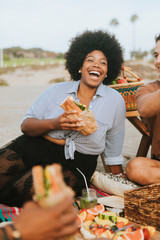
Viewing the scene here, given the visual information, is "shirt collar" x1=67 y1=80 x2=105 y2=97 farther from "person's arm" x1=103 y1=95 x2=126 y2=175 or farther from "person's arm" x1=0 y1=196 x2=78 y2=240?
"person's arm" x1=0 y1=196 x2=78 y2=240

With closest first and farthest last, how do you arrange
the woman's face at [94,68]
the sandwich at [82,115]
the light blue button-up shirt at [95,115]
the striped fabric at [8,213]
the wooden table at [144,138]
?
the striped fabric at [8,213], the sandwich at [82,115], the light blue button-up shirt at [95,115], the woman's face at [94,68], the wooden table at [144,138]

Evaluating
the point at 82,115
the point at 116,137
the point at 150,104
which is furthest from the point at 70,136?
the point at 150,104

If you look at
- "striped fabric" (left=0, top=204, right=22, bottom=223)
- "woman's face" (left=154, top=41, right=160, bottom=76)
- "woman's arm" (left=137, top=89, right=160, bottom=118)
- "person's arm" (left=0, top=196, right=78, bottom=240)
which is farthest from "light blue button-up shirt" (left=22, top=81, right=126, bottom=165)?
"person's arm" (left=0, top=196, right=78, bottom=240)

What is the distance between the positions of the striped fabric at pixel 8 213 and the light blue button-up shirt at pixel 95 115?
79 cm

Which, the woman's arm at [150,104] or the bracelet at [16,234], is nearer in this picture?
the bracelet at [16,234]

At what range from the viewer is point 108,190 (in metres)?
3.56

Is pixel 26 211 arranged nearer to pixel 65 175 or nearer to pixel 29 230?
pixel 29 230

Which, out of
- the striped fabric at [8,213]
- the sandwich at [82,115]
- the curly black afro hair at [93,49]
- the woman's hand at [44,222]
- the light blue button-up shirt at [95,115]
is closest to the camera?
the woman's hand at [44,222]

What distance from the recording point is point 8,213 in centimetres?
299

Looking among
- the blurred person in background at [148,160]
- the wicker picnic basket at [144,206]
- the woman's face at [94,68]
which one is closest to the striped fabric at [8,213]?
the wicker picnic basket at [144,206]

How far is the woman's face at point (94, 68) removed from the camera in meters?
3.58

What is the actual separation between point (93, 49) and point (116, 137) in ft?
3.83

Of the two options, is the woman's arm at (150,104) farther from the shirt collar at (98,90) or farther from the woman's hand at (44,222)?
the woman's hand at (44,222)

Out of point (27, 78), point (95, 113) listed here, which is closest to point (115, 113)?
point (95, 113)
